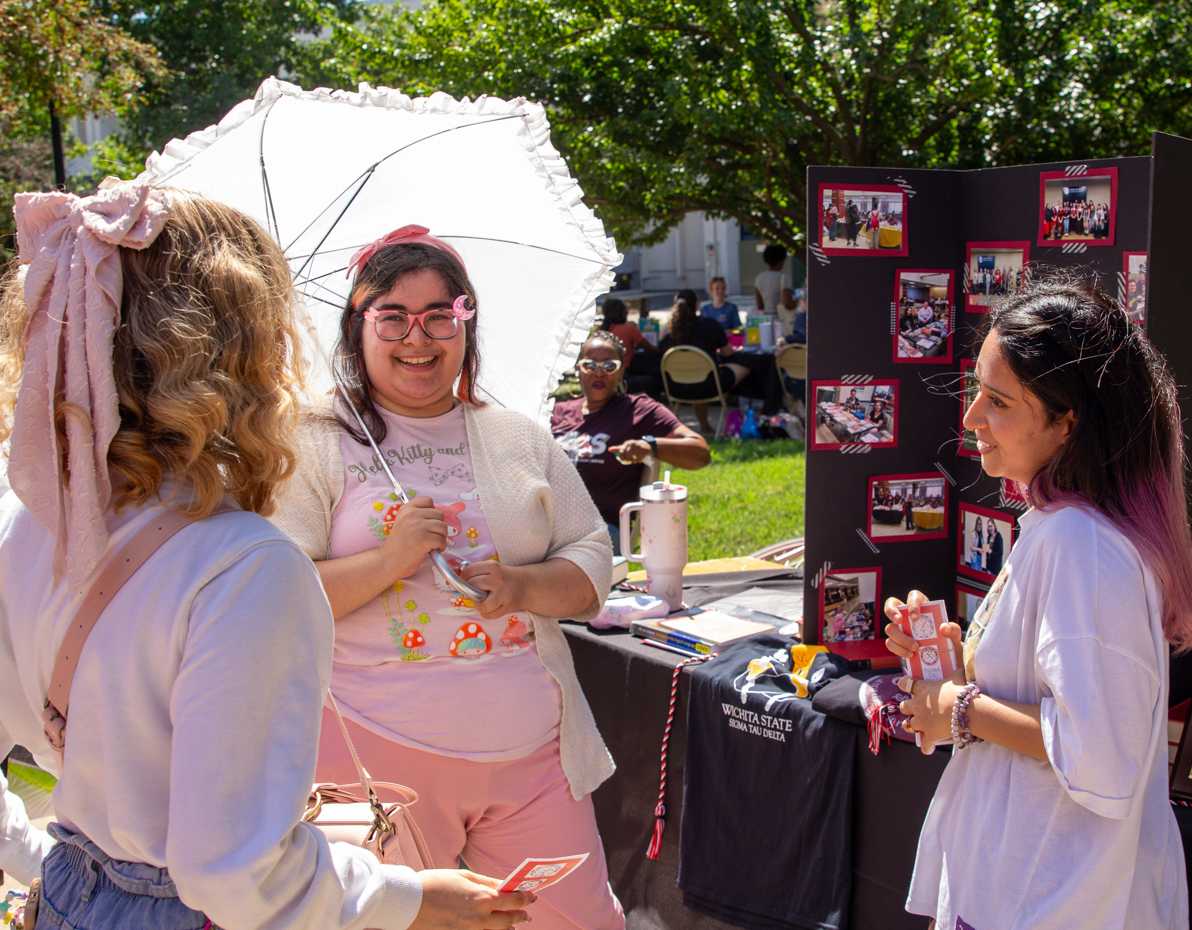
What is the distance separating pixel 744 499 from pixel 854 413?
194 inches

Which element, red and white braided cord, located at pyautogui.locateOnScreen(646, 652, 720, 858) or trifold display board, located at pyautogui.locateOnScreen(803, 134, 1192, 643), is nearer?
trifold display board, located at pyautogui.locateOnScreen(803, 134, 1192, 643)

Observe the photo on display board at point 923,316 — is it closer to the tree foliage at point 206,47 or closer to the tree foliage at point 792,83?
A: the tree foliage at point 792,83

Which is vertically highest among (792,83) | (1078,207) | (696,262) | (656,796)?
(696,262)

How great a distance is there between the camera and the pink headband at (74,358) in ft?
3.18

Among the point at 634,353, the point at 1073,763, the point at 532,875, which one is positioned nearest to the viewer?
the point at 532,875

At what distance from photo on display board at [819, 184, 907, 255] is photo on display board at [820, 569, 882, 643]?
2.76 ft

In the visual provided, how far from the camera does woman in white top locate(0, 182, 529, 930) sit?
956 millimetres

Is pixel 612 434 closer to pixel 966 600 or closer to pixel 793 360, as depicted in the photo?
pixel 966 600

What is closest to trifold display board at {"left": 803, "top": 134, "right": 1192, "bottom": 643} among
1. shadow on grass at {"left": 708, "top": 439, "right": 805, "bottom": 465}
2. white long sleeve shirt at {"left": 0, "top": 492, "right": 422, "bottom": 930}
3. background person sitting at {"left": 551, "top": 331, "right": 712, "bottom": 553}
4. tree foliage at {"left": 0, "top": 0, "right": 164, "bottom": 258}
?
background person sitting at {"left": 551, "top": 331, "right": 712, "bottom": 553}

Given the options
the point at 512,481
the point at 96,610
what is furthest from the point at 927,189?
the point at 96,610

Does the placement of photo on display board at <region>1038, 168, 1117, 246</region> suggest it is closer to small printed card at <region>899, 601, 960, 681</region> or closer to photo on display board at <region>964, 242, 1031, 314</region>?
photo on display board at <region>964, 242, 1031, 314</region>

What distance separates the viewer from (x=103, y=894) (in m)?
1.07

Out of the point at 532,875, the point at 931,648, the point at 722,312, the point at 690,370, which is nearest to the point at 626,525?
the point at 931,648

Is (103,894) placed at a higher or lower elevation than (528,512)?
lower
